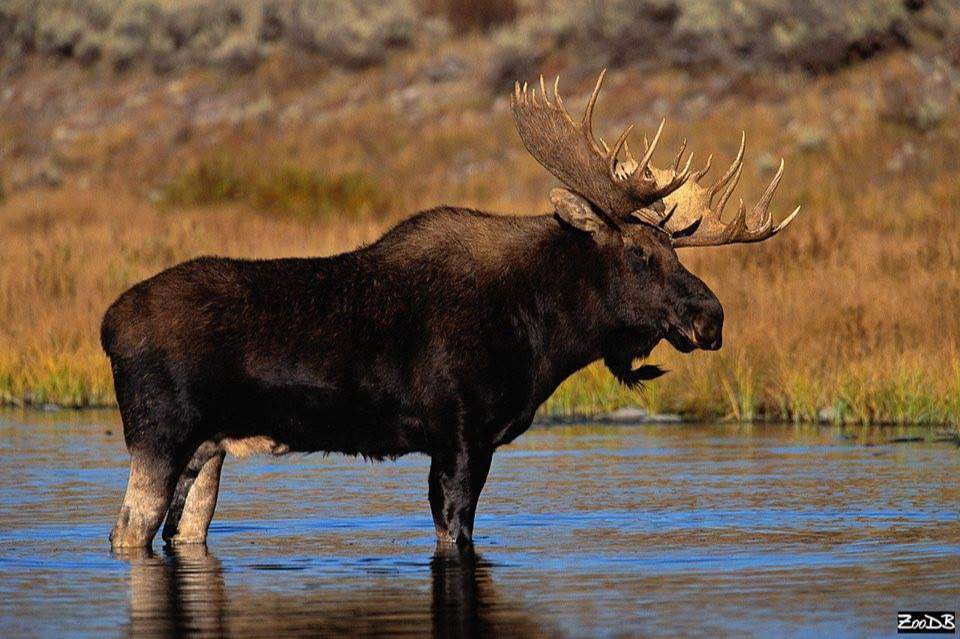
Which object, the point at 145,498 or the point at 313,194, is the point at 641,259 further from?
the point at 313,194

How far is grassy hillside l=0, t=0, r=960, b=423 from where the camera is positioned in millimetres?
17594

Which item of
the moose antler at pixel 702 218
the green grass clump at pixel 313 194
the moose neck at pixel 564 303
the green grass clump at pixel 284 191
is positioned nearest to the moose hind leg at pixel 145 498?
the moose neck at pixel 564 303

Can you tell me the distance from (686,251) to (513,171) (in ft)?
35.1

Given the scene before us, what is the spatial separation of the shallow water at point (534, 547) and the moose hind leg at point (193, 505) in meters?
0.20

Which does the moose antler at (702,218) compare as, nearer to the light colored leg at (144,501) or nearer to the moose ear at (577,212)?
the moose ear at (577,212)

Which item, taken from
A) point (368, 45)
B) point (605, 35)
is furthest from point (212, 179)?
point (368, 45)

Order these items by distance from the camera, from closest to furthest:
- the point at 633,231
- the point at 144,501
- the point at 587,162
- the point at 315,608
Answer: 1. the point at 315,608
2. the point at 144,501
3. the point at 633,231
4. the point at 587,162

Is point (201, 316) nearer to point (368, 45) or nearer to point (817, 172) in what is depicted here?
point (817, 172)

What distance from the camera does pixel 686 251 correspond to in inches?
837

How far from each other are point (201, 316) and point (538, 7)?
33.2 meters

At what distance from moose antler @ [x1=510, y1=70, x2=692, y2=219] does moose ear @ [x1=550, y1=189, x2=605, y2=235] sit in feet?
0.24

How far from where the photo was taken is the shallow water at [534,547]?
8.29 m

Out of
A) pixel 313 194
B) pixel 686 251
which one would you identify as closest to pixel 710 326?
pixel 686 251

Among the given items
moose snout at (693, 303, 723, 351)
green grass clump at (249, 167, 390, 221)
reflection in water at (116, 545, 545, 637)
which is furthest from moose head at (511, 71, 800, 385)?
green grass clump at (249, 167, 390, 221)
